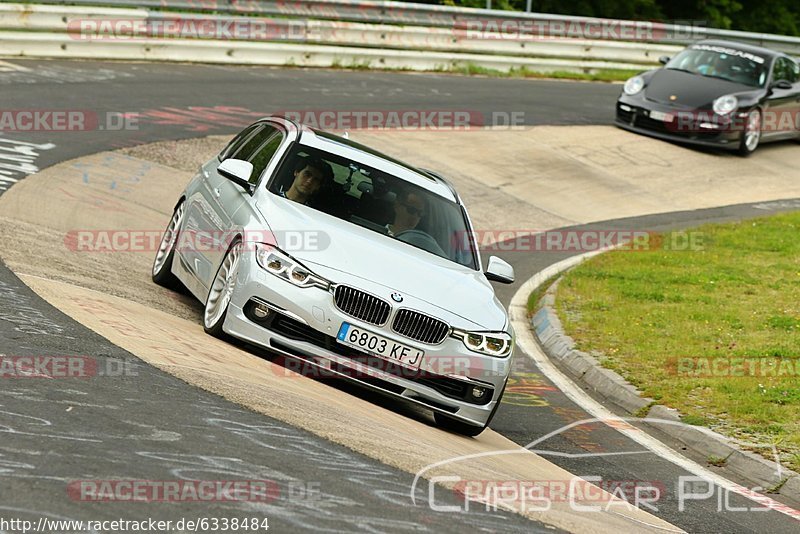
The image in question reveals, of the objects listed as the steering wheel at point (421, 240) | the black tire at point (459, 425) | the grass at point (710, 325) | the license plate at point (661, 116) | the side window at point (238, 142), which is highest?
the side window at point (238, 142)

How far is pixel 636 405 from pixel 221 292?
11.6 feet

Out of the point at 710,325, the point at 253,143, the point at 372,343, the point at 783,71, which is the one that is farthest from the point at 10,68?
the point at 783,71

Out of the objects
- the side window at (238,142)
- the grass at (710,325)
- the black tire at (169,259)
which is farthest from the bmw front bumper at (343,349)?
the side window at (238,142)

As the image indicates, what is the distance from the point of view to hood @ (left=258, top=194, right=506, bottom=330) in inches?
326

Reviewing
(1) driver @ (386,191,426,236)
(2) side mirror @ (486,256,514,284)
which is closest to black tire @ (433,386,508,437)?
(2) side mirror @ (486,256,514,284)

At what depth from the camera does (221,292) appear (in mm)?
8703

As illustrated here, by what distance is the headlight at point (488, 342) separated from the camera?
27.3ft

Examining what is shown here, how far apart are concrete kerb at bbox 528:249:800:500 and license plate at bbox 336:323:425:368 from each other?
2440 mm

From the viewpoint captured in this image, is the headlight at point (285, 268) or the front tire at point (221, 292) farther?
the front tire at point (221, 292)

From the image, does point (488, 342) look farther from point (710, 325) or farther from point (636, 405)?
point (710, 325)

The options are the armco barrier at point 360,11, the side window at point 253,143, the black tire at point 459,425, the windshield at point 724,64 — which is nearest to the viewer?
the black tire at point 459,425

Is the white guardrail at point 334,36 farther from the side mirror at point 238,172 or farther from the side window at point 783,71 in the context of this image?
the side mirror at point 238,172

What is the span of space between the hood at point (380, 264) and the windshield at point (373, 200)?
18cm

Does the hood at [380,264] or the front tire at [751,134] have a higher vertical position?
the hood at [380,264]
